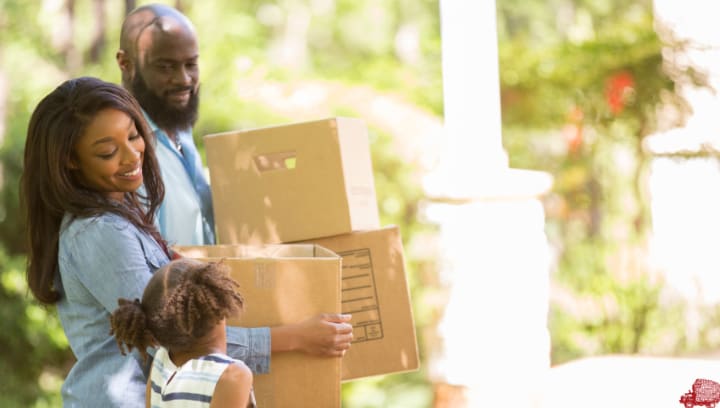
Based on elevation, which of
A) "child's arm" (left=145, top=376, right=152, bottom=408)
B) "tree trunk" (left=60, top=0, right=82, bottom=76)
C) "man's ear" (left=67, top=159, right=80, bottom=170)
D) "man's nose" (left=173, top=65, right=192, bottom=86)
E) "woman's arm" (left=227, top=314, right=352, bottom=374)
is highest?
"tree trunk" (left=60, top=0, right=82, bottom=76)

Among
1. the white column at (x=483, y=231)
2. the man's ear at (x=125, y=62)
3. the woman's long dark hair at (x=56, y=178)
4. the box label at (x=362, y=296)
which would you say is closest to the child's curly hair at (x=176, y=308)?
the woman's long dark hair at (x=56, y=178)

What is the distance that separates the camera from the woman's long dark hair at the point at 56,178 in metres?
2.40

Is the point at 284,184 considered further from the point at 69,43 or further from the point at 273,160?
the point at 69,43

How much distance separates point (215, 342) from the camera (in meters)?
2.23

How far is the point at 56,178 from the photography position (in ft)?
7.81

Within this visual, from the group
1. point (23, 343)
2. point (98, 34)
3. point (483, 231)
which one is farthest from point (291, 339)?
point (98, 34)

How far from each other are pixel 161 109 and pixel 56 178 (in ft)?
2.56

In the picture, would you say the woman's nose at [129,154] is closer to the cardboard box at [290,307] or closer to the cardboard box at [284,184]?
the cardboard box at [290,307]

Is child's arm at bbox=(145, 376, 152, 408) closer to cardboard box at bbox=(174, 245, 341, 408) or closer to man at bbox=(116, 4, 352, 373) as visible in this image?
cardboard box at bbox=(174, 245, 341, 408)

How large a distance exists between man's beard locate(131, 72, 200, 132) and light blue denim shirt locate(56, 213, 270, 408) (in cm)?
74

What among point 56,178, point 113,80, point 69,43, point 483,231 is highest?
point 69,43

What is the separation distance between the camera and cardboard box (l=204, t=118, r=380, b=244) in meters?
3.00

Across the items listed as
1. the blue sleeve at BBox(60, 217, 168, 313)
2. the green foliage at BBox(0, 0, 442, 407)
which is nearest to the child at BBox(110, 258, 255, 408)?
the blue sleeve at BBox(60, 217, 168, 313)

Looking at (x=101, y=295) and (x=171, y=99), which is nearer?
(x=101, y=295)
